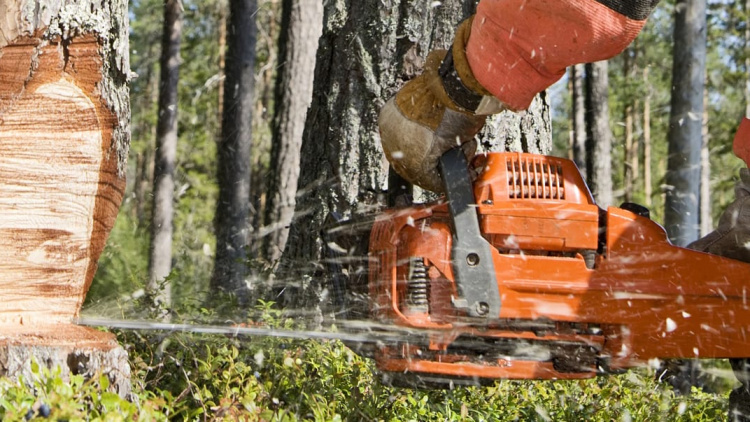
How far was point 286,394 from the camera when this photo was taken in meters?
3.06

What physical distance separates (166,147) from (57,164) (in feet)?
32.5

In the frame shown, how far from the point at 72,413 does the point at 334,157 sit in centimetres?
232

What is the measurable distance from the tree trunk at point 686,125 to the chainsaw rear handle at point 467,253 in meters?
5.82

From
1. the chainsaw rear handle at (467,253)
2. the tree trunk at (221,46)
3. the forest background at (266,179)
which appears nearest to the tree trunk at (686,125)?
the forest background at (266,179)

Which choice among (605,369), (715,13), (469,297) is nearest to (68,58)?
(469,297)

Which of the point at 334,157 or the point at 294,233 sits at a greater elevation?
the point at 334,157

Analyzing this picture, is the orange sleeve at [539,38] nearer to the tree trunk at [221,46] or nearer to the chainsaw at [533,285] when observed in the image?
the chainsaw at [533,285]

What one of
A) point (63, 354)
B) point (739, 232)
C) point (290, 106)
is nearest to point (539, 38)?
point (739, 232)

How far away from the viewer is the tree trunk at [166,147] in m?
12.5

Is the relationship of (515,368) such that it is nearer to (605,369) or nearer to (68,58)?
(605,369)

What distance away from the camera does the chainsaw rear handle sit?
294 cm

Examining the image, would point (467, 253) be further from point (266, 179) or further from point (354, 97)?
point (266, 179)

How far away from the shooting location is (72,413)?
209 centimetres

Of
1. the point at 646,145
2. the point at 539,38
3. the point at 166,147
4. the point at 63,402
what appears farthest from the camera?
the point at 646,145
